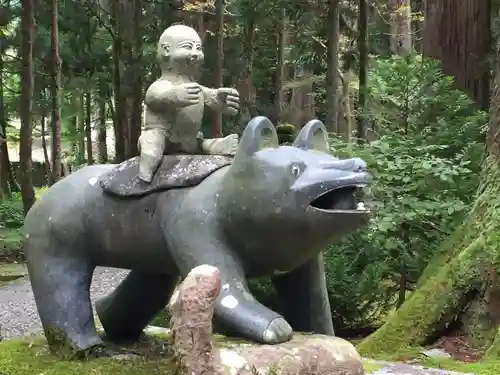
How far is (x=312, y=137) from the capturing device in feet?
11.0

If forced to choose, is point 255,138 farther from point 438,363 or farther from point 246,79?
point 246,79

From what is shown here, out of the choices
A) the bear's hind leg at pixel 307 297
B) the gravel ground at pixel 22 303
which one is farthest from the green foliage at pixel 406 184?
the gravel ground at pixel 22 303

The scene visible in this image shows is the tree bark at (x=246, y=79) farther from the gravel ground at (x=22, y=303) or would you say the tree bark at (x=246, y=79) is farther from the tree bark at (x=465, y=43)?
the tree bark at (x=465, y=43)

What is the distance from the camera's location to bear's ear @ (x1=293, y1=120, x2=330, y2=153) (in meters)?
3.31

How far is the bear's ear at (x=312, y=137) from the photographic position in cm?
331

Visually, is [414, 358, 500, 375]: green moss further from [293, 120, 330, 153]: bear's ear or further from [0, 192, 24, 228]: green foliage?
[0, 192, 24, 228]: green foliage

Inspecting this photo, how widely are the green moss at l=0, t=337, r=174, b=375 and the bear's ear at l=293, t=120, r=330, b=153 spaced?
3.89ft

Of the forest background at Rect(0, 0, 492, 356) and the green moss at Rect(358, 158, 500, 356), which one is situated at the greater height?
the forest background at Rect(0, 0, 492, 356)

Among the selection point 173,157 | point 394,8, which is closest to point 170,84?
point 173,157

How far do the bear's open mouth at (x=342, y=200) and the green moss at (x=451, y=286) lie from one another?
2.01 metres

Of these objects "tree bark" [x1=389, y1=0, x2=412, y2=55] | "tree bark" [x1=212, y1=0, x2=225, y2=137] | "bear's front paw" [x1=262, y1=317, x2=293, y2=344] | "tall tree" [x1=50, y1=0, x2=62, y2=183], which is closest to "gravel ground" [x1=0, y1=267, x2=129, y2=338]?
"tall tree" [x1=50, y1=0, x2=62, y2=183]

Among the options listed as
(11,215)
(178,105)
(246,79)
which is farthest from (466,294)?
(11,215)

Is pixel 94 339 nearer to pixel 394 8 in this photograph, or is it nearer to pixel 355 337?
pixel 355 337

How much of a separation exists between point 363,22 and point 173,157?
8.76 m
